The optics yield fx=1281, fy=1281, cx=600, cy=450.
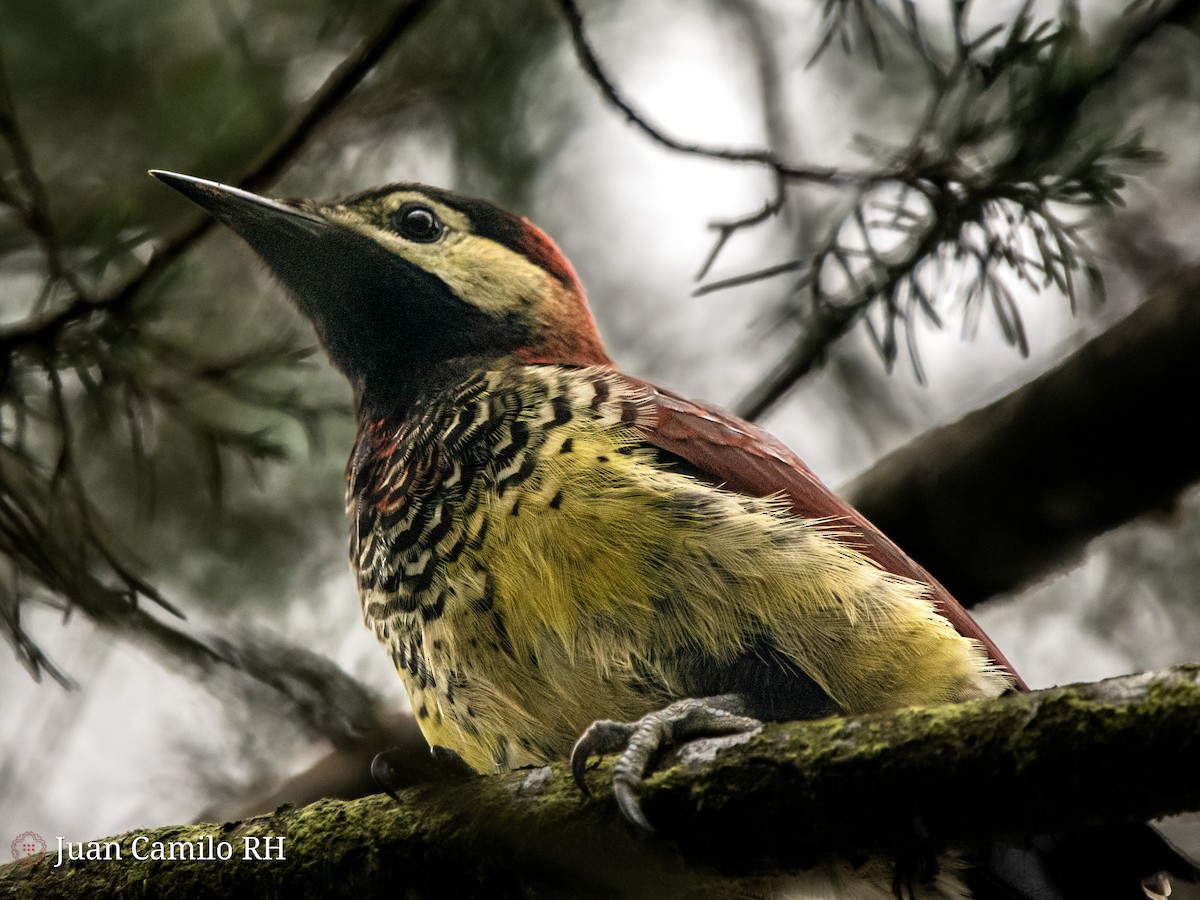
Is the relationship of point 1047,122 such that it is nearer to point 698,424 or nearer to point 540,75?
point 698,424

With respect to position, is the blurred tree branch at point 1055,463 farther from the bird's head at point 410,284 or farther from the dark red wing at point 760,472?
the bird's head at point 410,284

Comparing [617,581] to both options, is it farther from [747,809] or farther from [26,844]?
[26,844]

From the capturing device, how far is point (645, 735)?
2697mm

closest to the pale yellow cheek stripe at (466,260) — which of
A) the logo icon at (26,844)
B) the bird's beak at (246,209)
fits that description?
the bird's beak at (246,209)

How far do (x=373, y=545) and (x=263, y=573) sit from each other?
2133 mm

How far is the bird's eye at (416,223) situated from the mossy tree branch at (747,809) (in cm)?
213

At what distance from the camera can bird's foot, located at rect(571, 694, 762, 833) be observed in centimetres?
250

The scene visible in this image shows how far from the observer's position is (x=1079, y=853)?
118 inches

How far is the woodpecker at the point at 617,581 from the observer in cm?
314

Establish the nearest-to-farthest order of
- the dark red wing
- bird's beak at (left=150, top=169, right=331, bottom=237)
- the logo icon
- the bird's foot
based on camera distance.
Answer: the bird's foot, the dark red wing, bird's beak at (left=150, top=169, right=331, bottom=237), the logo icon

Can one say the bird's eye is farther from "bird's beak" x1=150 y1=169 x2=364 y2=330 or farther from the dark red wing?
the dark red wing

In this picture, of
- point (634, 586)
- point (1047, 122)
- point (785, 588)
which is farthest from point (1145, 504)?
point (634, 586)

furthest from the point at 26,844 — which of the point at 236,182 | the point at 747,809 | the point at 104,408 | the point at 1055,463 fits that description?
the point at 1055,463

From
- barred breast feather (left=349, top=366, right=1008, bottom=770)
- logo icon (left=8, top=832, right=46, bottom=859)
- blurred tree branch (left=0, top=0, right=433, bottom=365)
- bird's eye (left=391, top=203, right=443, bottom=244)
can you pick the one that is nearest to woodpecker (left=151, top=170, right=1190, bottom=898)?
barred breast feather (left=349, top=366, right=1008, bottom=770)
